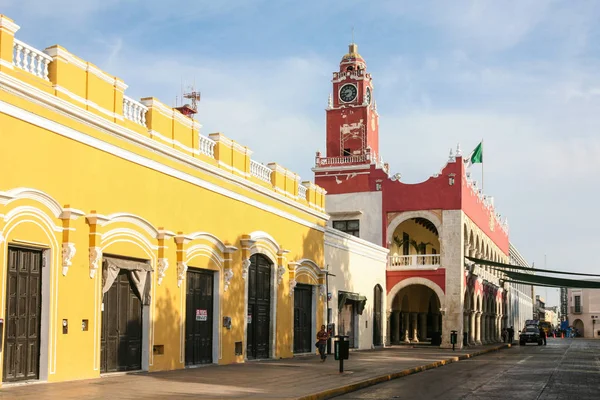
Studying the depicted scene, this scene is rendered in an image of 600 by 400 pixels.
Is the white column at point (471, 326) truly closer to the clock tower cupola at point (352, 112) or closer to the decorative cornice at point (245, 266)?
the clock tower cupola at point (352, 112)

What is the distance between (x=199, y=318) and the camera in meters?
21.9

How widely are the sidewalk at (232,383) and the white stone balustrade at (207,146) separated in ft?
20.2

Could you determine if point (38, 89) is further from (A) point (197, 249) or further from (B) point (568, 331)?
(B) point (568, 331)

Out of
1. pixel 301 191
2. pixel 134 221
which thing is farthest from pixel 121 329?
pixel 301 191

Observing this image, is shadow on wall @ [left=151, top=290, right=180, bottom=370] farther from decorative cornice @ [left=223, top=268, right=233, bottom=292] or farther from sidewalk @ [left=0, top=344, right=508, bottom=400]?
decorative cornice @ [left=223, top=268, right=233, bottom=292]

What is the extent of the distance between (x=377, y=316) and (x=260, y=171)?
56.0 feet

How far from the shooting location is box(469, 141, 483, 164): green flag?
4950 centimetres

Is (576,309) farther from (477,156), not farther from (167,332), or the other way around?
(167,332)

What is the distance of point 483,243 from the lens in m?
52.9

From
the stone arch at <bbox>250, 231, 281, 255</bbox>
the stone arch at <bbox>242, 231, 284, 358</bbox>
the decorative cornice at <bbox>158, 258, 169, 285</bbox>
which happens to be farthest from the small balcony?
the decorative cornice at <bbox>158, 258, 169, 285</bbox>

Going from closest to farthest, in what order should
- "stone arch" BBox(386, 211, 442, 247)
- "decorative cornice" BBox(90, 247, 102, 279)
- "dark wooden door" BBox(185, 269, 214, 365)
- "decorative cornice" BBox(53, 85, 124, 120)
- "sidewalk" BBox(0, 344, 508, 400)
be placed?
1. "sidewalk" BBox(0, 344, 508, 400)
2. "decorative cornice" BBox(53, 85, 124, 120)
3. "decorative cornice" BBox(90, 247, 102, 279)
4. "dark wooden door" BBox(185, 269, 214, 365)
5. "stone arch" BBox(386, 211, 442, 247)

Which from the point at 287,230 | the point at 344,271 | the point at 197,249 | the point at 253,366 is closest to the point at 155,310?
the point at 197,249

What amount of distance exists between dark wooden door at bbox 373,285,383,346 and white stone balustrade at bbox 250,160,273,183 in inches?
609

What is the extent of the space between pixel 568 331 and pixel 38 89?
111m
